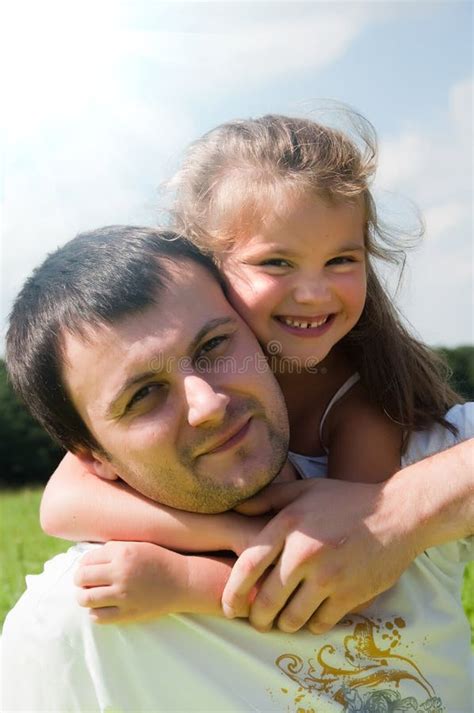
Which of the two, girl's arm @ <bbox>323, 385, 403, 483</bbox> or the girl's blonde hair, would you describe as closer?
girl's arm @ <bbox>323, 385, 403, 483</bbox>

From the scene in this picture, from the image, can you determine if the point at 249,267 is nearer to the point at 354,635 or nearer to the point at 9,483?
the point at 354,635

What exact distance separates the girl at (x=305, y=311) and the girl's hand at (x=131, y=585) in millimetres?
157

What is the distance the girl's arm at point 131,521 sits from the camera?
286 cm

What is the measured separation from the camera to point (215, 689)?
108 inches

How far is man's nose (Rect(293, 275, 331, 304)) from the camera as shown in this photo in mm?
3484

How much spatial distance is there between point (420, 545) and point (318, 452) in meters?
0.84

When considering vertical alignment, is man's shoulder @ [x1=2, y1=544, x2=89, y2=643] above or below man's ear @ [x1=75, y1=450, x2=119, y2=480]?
below

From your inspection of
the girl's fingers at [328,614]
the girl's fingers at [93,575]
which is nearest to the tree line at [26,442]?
the girl's fingers at [93,575]

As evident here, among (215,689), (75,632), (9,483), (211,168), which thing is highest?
(211,168)

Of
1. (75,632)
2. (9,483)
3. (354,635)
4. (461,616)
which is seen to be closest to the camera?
(75,632)

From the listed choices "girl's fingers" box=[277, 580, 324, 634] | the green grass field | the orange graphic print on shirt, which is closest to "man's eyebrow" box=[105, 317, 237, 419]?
"girl's fingers" box=[277, 580, 324, 634]

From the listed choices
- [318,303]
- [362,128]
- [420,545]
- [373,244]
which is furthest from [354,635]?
[362,128]

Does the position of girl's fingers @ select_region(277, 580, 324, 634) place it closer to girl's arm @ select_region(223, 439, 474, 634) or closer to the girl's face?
girl's arm @ select_region(223, 439, 474, 634)

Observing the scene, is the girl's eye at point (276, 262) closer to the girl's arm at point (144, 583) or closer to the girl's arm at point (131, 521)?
the girl's arm at point (131, 521)
